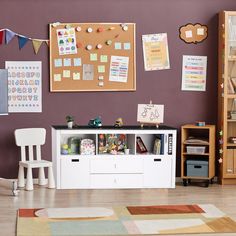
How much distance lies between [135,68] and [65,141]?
1.18m

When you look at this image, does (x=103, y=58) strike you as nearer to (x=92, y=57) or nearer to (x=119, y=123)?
(x=92, y=57)

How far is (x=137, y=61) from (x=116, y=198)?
178cm

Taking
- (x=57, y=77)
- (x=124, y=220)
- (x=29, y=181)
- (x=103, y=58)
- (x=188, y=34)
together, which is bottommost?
(x=124, y=220)

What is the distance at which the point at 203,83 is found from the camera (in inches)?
276

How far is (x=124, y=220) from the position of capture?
497 cm

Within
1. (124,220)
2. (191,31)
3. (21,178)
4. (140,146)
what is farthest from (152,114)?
(124,220)

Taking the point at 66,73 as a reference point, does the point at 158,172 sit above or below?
below

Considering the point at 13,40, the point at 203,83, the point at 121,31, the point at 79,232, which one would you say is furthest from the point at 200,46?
the point at 79,232

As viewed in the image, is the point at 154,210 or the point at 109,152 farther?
the point at 109,152

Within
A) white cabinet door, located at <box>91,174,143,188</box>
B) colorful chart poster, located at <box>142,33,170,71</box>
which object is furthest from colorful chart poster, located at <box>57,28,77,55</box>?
white cabinet door, located at <box>91,174,143,188</box>

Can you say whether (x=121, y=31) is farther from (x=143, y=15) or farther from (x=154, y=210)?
(x=154, y=210)

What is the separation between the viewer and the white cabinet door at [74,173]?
6441 millimetres

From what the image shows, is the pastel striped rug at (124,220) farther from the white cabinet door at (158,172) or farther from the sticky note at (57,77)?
the sticky note at (57,77)

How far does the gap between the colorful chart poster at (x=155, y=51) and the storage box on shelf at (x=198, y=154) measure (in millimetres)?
810
